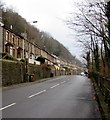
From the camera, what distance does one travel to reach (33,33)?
99.8 meters

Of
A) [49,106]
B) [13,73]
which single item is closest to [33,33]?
[13,73]

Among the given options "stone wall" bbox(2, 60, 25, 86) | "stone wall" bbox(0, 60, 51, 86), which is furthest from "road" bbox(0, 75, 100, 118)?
"stone wall" bbox(2, 60, 25, 86)

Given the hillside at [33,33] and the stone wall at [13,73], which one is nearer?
the stone wall at [13,73]

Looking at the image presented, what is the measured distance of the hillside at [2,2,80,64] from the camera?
72.8 m

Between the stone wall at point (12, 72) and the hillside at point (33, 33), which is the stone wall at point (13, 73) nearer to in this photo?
the stone wall at point (12, 72)

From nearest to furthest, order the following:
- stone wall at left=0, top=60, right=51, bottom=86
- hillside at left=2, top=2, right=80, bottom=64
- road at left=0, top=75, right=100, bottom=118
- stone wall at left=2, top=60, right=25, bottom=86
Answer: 1. road at left=0, top=75, right=100, bottom=118
2. stone wall at left=0, top=60, right=51, bottom=86
3. stone wall at left=2, top=60, right=25, bottom=86
4. hillside at left=2, top=2, right=80, bottom=64

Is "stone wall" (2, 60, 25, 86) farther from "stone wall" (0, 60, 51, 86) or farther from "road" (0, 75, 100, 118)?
"road" (0, 75, 100, 118)

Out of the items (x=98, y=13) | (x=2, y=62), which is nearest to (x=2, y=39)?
(x=2, y=62)

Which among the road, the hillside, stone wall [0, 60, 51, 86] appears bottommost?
the road

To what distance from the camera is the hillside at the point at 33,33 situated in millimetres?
72838

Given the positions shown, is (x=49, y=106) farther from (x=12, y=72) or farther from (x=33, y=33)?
(x=33, y=33)

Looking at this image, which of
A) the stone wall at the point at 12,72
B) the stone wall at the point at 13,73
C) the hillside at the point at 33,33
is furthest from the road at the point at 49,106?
the hillside at the point at 33,33

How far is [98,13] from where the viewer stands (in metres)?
13.8

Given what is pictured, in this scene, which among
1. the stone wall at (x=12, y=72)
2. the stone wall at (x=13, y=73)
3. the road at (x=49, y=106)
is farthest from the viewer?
the stone wall at (x=12, y=72)
